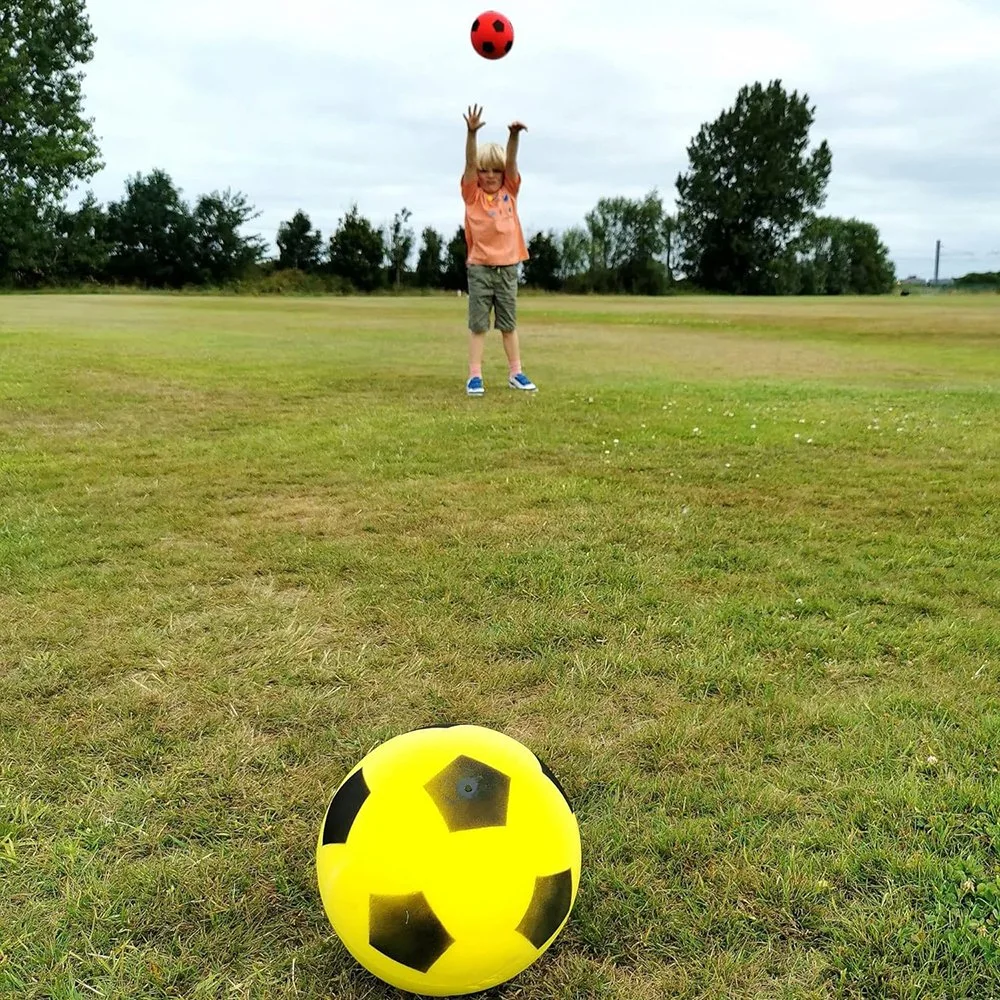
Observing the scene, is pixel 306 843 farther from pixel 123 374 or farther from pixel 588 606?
pixel 123 374

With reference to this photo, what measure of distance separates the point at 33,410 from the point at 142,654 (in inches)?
229

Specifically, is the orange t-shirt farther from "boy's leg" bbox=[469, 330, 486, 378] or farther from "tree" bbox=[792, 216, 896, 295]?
"tree" bbox=[792, 216, 896, 295]

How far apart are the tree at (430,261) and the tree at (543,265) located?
6534 millimetres

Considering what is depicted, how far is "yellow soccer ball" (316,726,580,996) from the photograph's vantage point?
5.32 ft

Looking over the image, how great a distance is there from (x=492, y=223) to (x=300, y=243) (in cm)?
5600

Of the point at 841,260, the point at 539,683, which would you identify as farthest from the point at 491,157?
the point at 841,260

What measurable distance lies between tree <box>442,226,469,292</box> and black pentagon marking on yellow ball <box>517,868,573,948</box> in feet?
194

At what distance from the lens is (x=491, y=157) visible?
8.34 metres

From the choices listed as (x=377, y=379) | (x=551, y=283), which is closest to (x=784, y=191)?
(x=551, y=283)

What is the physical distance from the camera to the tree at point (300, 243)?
196ft

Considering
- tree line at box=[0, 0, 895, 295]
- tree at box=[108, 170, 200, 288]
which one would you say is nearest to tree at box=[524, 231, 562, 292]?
tree line at box=[0, 0, 895, 295]

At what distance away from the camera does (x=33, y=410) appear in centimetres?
780

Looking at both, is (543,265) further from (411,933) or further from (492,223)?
(411,933)

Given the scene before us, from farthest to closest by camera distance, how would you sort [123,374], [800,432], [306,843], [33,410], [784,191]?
1. [784,191]
2. [123,374]
3. [33,410]
4. [800,432]
5. [306,843]
